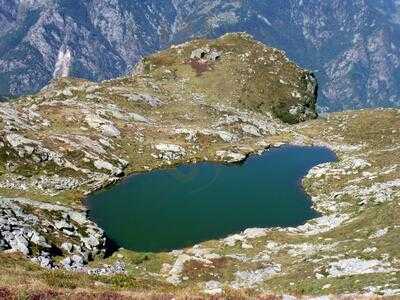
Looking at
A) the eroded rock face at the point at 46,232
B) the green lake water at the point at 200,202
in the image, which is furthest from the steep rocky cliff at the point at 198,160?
the green lake water at the point at 200,202

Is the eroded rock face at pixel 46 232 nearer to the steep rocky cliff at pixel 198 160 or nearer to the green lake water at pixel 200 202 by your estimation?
the steep rocky cliff at pixel 198 160

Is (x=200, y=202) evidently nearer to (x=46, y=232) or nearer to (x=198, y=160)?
(x=198, y=160)

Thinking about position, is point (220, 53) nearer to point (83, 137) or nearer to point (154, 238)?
point (83, 137)

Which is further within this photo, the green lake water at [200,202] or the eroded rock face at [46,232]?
the green lake water at [200,202]

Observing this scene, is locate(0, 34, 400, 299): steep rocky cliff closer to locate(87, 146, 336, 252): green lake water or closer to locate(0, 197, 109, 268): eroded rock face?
locate(0, 197, 109, 268): eroded rock face

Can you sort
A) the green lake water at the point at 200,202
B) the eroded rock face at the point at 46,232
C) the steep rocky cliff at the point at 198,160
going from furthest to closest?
the green lake water at the point at 200,202 → the eroded rock face at the point at 46,232 → the steep rocky cliff at the point at 198,160

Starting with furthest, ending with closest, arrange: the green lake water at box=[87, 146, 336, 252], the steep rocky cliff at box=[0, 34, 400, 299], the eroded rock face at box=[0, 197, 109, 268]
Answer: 1. the green lake water at box=[87, 146, 336, 252]
2. the eroded rock face at box=[0, 197, 109, 268]
3. the steep rocky cliff at box=[0, 34, 400, 299]

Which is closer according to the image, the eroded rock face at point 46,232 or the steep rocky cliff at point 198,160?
the steep rocky cliff at point 198,160

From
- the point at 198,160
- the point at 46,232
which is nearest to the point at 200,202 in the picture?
the point at 198,160

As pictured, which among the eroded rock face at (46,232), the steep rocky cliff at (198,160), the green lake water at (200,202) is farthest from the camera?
the green lake water at (200,202)

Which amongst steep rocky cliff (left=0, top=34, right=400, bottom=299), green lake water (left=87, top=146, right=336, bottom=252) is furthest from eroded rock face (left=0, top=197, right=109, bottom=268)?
green lake water (left=87, top=146, right=336, bottom=252)
